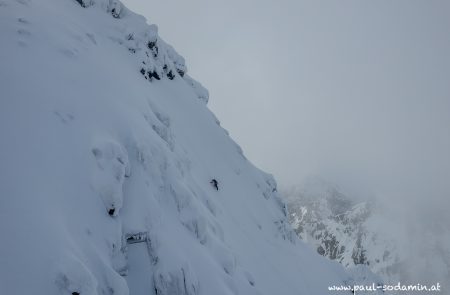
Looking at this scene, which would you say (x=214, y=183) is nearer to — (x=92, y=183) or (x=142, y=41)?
(x=142, y=41)

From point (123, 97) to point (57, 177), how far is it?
10205 mm

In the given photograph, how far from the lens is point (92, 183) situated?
19.0 meters

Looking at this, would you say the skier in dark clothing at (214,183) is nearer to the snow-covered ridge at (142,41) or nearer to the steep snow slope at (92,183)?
the steep snow slope at (92,183)

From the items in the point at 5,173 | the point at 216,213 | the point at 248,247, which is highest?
the point at 5,173

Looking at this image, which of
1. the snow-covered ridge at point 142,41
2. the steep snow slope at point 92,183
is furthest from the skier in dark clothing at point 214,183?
the snow-covered ridge at point 142,41

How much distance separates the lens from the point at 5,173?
54.1 ft

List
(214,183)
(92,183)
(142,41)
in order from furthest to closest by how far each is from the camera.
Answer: (142,41) < (214,183) < (92,183)

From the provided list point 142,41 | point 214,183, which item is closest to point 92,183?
point 214,183

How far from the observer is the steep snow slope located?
1528cm

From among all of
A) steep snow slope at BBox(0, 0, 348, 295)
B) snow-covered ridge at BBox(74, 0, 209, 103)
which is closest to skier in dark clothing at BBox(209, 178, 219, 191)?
steep snow slope at BBox(0, 0, 348, 295)

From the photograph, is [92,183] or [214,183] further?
[214,183]

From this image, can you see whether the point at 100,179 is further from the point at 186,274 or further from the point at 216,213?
the point at 216,213

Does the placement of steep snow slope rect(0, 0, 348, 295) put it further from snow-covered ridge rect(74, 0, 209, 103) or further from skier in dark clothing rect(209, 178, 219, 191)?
snow-covered ridge rect(74, 0, 209, 103)

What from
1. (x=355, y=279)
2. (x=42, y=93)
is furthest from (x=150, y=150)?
(x=355, y=279)
